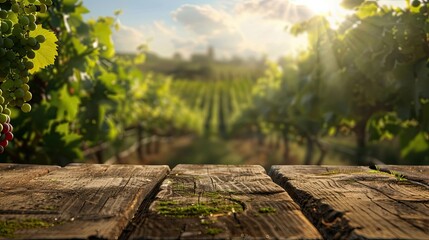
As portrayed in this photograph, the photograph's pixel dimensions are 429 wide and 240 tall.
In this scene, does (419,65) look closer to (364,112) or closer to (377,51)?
(377,51)

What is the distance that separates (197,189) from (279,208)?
42cm

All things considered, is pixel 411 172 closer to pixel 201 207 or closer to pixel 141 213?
pixel 201 207

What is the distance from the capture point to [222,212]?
156 cm

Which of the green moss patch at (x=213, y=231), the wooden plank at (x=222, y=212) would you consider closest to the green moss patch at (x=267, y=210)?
the wooden plank at (x=222, y=212)

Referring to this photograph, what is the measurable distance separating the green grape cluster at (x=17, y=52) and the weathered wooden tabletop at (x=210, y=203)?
1.18 feet

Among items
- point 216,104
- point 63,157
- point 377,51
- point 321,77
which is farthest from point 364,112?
point 216,104

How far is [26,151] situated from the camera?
4.27m

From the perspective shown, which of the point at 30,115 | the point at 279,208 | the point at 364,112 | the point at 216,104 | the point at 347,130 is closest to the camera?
the point at 279,208

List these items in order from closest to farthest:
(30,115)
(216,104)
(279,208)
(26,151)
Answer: (279,208) < (30,115) < (26,151) < (216,104)

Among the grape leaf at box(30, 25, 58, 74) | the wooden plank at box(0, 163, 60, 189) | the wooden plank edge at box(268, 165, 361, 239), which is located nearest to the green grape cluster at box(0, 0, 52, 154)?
the grape leaf at box(30, 25, 58, 74)

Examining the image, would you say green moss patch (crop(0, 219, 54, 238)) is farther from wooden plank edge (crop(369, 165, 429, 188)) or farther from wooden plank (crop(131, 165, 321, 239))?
wooden plank edge (crop(369, 165, 429, 188))

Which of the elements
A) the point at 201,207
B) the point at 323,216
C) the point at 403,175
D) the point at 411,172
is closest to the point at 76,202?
the point at 201,207

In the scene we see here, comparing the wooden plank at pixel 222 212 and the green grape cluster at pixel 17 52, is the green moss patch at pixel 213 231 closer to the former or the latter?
the wooden plank at pixel 222 212

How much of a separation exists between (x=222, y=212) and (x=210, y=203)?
0.39ft
